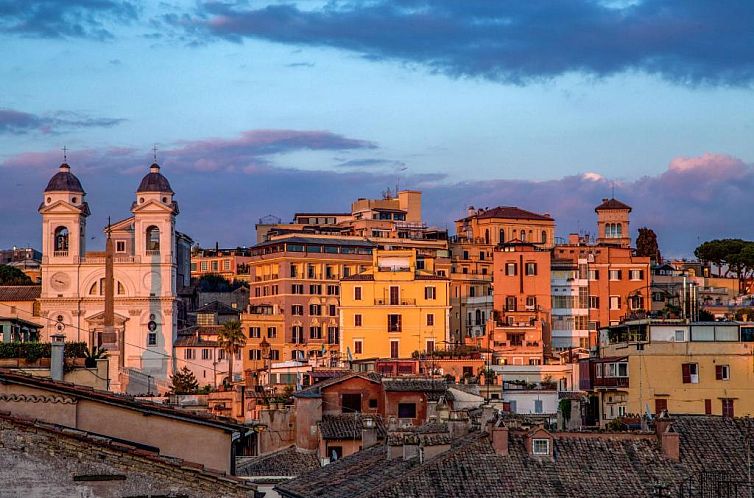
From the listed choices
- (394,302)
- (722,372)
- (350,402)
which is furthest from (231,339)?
(722,372)

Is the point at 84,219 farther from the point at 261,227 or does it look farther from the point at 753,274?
the point at 753,274

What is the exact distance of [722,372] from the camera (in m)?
72.9

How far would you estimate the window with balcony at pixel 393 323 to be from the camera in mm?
137250

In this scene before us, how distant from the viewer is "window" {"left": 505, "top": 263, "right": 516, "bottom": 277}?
13962 centimetres

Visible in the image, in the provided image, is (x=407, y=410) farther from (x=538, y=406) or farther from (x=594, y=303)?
(x=594, y=303)

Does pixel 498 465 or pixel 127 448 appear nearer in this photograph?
pixel 127 448

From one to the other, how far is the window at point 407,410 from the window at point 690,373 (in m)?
10.7

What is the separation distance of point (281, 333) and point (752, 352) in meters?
82.4

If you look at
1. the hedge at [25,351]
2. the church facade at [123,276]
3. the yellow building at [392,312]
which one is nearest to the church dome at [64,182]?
the church facade at [123,276]

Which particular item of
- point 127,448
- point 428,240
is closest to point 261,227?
point 428,240

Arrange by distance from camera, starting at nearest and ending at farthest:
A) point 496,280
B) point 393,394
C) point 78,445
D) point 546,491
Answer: point 78,445, point 546,491, point 393,394, point 496,280

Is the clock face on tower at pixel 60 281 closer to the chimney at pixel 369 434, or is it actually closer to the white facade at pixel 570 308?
the white facade at pixel 570 308

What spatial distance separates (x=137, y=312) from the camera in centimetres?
15988

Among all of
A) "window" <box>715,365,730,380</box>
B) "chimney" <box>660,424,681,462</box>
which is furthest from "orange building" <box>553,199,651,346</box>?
"chimney" <box>660,424,681,462</box>
